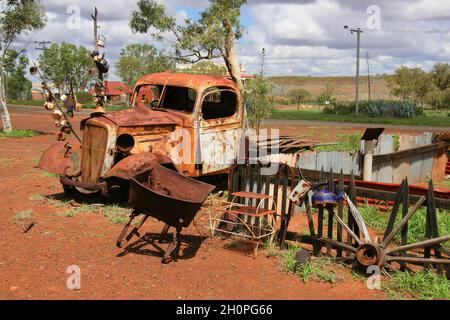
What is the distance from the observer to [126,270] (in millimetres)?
5516

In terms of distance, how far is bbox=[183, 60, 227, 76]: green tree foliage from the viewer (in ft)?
57.6

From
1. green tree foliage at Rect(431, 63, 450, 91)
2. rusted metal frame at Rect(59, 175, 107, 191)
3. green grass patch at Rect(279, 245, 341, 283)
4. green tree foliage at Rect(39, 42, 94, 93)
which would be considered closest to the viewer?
green grass patch at Rect(279, 245, 341, 283)

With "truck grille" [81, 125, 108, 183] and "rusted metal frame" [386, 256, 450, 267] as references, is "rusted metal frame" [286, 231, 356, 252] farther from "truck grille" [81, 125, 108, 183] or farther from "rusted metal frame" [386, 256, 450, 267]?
"truck grille" [81, 125, 108, 183]

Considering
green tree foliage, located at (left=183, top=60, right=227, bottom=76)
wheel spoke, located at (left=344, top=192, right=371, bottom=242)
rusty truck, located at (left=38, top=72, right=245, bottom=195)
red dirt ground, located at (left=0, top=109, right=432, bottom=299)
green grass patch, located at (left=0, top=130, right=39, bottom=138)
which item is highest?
green tree foliage, located at (left=183, top=60, right=227, bottom=76)

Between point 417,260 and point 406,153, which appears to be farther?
point 406,153

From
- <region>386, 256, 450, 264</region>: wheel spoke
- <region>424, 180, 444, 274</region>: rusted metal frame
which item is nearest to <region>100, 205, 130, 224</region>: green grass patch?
<region>386, 256, 450, 264</region>: wheel spoke

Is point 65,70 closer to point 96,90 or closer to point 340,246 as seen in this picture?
point 96,90

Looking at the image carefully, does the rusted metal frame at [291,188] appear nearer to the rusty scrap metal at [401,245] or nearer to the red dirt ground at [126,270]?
the red dirt ground at [126,270]

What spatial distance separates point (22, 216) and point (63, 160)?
160 centimetres

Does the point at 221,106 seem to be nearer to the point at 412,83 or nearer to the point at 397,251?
the point at 397,251

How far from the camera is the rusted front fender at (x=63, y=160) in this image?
28.9 ft

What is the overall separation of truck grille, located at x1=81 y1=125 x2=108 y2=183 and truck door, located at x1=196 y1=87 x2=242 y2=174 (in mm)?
1832

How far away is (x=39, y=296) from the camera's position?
4.74 metres

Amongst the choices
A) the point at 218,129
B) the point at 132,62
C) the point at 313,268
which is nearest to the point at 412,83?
the point at 132,62
